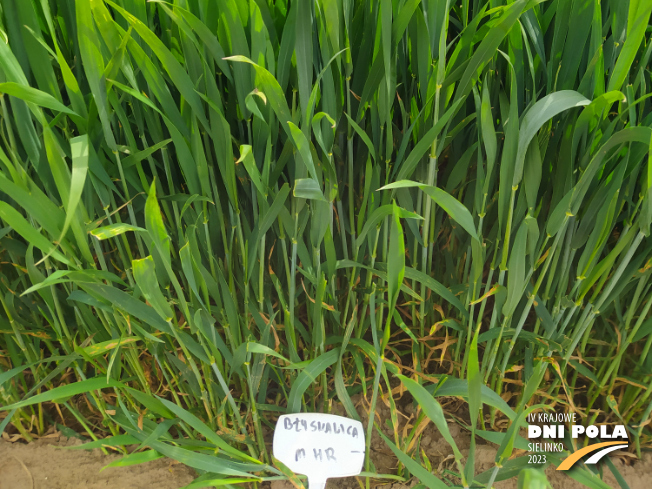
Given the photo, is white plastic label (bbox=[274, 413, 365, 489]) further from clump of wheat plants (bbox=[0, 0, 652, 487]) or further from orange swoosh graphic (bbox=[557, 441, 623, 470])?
orange swoosh graphic (bbox=[557, 441, 623, 470])

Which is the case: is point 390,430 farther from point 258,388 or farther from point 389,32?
point 389,32

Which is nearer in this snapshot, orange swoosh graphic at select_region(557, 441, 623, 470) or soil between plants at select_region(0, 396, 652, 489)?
orange swoosh graphic at select_region(557, 441, 623, 470)

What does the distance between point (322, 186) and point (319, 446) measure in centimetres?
35

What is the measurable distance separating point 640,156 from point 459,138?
0.70 ft

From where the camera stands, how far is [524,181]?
52cm

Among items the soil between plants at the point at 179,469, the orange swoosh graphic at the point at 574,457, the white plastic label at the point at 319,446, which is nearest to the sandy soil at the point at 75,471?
the soil between plants at the point at 179,469

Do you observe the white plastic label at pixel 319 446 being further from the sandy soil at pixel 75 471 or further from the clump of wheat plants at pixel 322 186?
the sandy soil at pixel 75 471

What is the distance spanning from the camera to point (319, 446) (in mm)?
606

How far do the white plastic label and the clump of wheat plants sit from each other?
0.08 feet

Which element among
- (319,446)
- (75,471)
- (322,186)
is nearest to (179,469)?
(75,471)

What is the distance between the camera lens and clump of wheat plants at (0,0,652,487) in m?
0.46

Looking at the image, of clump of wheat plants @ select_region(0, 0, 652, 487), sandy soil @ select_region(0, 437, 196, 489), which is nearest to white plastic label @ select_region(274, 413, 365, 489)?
clump of wheat plants @ select_region(0, 0, 652, 487)

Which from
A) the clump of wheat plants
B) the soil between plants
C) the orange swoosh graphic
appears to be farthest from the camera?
the soil between plants

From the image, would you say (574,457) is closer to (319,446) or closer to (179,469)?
(319,446)
